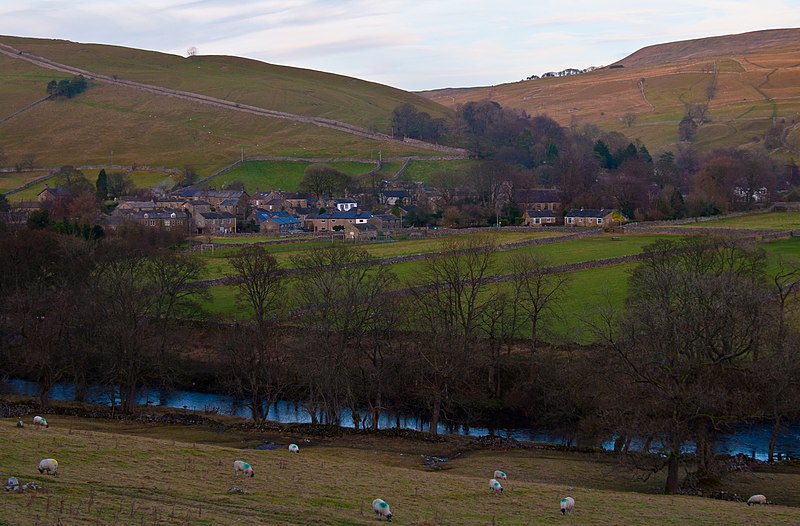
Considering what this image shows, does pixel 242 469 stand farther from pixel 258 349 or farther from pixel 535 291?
pixel 535 291

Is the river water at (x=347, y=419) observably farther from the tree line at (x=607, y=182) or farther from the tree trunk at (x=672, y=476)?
the tree line at (x=607, y=182)

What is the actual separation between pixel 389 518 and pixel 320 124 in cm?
18213

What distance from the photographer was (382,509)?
68.4ft

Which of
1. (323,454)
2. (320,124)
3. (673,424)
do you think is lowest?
(323,454)

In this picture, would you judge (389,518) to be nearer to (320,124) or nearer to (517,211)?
(517,211)

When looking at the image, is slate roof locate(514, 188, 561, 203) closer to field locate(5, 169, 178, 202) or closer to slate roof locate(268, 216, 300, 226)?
slate roof locate(268, 216, 300, 226)

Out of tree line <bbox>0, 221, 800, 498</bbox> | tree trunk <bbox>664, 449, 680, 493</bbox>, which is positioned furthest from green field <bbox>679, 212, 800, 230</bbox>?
tree trunk <bbox>664, 449, 680, 493</bbox>

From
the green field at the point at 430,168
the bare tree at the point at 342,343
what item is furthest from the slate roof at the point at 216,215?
the bare tree at the point at 342,343

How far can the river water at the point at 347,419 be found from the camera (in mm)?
38031

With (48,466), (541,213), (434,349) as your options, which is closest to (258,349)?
(434,349)

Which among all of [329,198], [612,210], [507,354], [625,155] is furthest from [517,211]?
[507,354]

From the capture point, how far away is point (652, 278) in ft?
148

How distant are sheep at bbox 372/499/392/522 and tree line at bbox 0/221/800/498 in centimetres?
1114

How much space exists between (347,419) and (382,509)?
79.0 feet
